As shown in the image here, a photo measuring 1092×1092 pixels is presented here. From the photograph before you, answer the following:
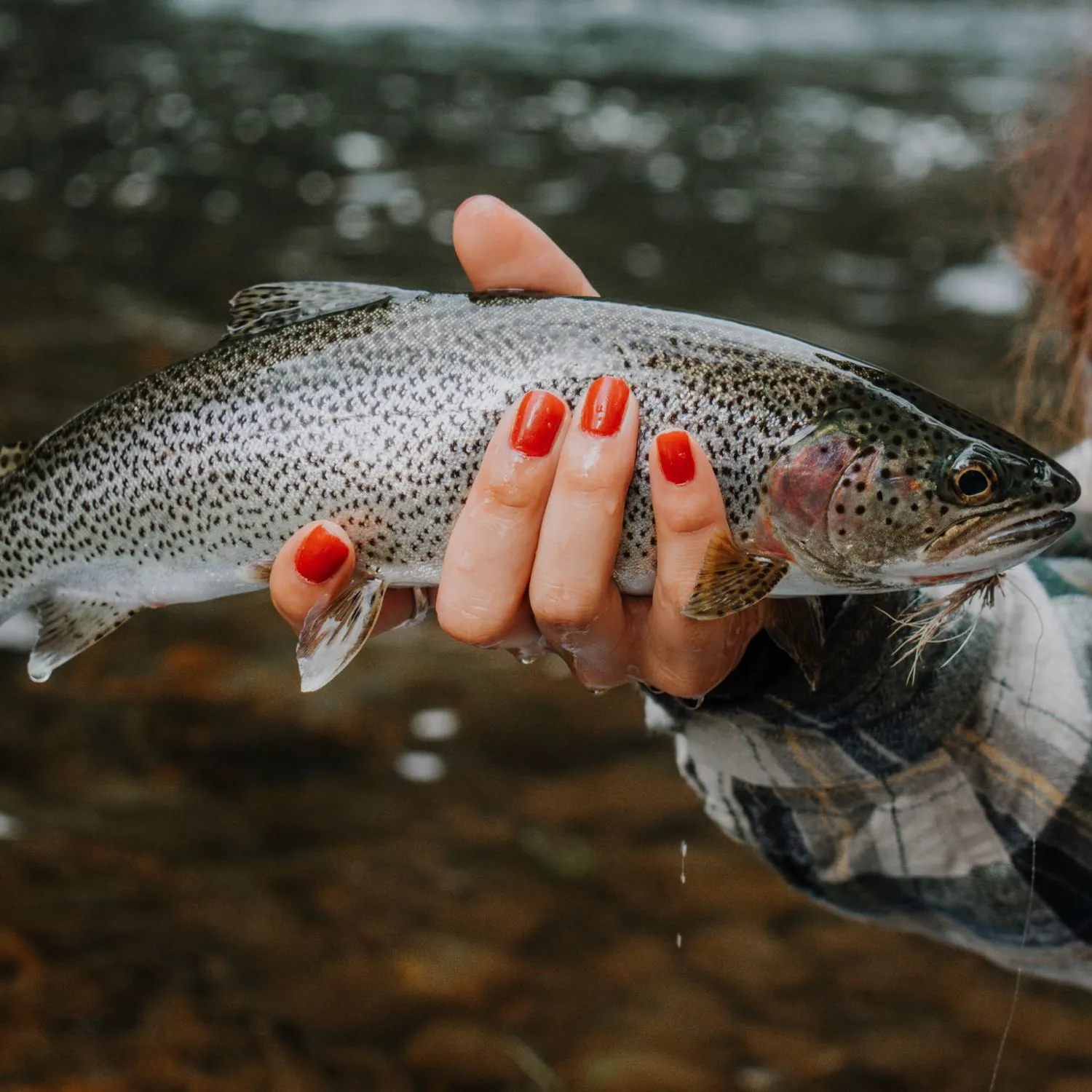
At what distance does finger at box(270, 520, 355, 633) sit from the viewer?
212 centimetres

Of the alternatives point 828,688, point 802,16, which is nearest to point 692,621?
point 828,688

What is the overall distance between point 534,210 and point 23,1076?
30.6ft

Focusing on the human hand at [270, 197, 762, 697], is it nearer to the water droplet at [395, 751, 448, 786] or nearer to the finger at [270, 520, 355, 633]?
the finger at [270, 520, 355, 633]

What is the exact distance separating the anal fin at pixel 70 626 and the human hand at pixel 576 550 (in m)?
0.49

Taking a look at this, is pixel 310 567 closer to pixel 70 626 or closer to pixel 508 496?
pixel 508 496

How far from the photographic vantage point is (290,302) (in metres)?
2.32

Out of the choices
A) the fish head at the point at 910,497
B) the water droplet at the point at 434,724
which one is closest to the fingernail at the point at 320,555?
the fish head at the point at 910,497

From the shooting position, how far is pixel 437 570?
2193mm

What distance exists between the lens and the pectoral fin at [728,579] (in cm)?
189

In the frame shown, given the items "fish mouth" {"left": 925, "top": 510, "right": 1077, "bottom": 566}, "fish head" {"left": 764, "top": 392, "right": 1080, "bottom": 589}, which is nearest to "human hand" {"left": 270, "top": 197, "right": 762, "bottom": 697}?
"fish head" {"left": 764, "top": 392, "right": 1080, "bottom": 589}

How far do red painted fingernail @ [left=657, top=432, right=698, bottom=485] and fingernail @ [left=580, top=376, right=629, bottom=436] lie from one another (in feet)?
0.28

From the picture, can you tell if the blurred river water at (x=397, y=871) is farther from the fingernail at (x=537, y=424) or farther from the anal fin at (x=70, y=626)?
the fingernail at (x=537, y=424)

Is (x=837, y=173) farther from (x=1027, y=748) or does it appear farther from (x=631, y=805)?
(x=1027, y=748)

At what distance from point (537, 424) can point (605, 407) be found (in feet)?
0.37
